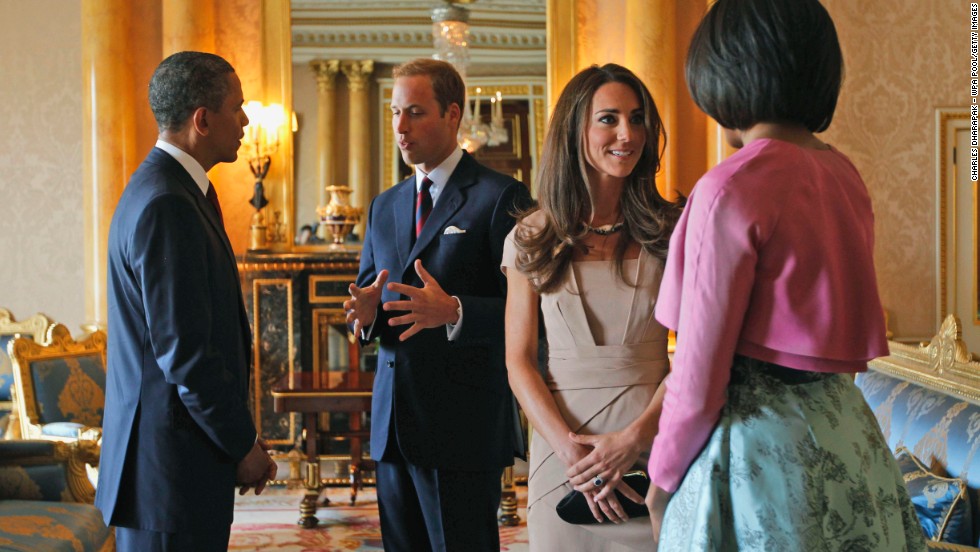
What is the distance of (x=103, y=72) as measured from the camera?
5922 millimetres

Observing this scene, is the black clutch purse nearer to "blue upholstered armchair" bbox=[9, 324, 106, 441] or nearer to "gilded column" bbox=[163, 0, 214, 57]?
"blue upholstered armchair" bbox=[9, 324, 106, 441]

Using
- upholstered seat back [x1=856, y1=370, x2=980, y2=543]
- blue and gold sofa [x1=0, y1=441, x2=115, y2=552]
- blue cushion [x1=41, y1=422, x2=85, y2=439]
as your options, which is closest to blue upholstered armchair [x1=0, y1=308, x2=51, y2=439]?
blue cushion [x1=41, y1=422, x2=85, y2=439]

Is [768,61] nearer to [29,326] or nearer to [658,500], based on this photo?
[658,500]

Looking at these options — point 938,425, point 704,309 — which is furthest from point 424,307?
point 938,425

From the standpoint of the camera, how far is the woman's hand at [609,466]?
5.80 ft

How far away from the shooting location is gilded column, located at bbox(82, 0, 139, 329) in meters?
5.92

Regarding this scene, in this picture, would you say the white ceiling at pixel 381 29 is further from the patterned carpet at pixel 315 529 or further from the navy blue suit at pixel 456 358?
the navy blue suit at pixel 456 358

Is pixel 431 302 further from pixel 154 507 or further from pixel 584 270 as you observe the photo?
pixel 154 507

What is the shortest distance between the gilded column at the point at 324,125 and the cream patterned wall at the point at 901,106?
2968mm

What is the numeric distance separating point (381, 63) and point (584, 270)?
4.63m

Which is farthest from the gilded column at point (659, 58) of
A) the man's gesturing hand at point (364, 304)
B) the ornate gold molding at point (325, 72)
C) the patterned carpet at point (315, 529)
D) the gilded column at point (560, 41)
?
the man's gesturing hand at point (364, 304)

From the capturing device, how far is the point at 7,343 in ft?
17.6

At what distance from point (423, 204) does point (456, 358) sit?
396 mm

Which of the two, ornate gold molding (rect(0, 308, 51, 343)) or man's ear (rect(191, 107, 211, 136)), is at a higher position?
man's ear (rect(191, 107, 211, 136))
